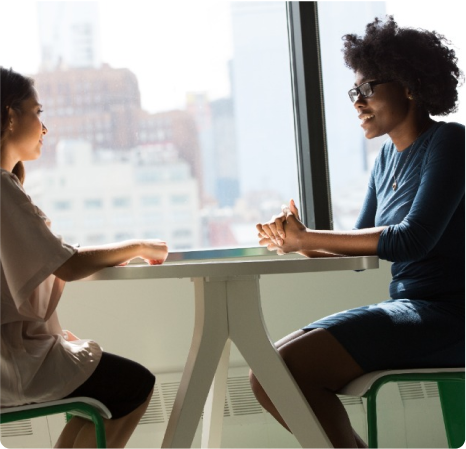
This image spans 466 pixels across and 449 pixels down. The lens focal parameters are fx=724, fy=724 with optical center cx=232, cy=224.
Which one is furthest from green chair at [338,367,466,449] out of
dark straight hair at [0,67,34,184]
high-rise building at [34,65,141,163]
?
high-rise building at [34,65,141,163]

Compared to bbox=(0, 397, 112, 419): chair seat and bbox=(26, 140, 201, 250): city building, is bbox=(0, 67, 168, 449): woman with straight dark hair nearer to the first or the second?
bbox=(0, 397, 112, 419): chair seat

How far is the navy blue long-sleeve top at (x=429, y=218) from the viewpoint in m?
1.83

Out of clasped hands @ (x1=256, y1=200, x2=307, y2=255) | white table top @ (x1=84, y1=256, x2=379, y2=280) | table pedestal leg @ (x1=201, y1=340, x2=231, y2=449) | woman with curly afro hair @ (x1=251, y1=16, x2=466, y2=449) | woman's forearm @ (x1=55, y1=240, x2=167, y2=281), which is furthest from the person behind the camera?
table pedestal leg @ (x1=201, y1=340, x2=231, y2=449)

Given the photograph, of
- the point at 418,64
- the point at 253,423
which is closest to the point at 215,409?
the point at 253,423

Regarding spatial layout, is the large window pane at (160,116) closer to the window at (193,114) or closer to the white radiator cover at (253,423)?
the window at (193,114)

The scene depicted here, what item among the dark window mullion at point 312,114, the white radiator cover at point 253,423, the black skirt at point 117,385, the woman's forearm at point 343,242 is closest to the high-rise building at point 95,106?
the dark window mullion at point 312,114

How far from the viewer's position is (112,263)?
1.67m

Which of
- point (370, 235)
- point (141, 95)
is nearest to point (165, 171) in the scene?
point (141, 95)

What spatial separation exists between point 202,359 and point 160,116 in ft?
5.40

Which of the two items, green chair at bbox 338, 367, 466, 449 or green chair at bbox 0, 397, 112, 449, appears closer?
green chair at bbox 0, 397, 112, 449

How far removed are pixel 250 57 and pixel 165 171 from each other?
631mm

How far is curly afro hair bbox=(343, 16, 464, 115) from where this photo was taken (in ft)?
6.77

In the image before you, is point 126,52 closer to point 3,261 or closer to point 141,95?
point 141,95

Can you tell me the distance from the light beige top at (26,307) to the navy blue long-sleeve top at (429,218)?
2.70 feet
